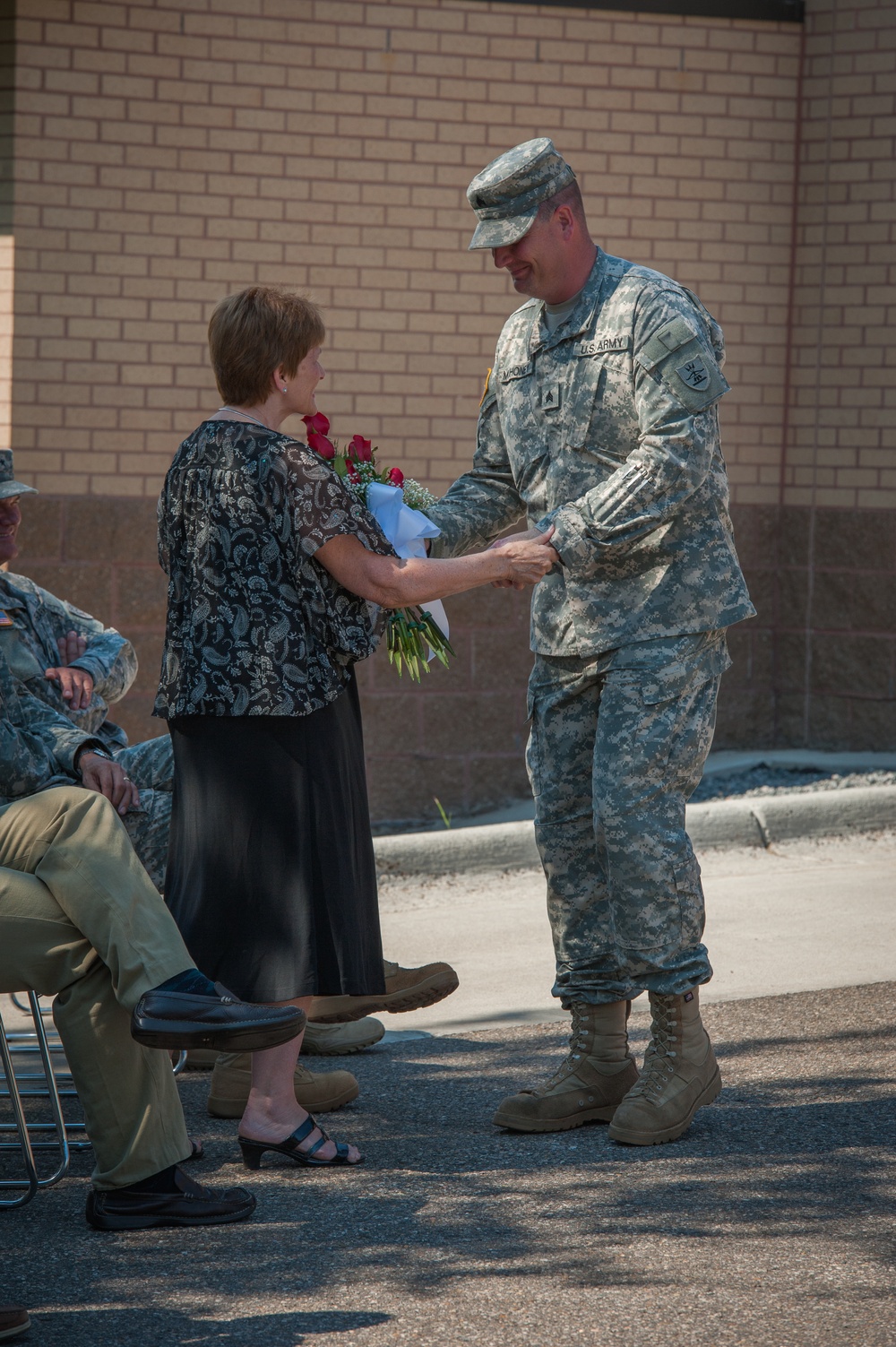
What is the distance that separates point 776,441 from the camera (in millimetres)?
8742

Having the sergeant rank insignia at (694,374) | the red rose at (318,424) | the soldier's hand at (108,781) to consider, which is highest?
the sergeant rank insignia at (694,374)

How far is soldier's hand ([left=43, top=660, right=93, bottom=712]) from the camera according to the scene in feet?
15.6

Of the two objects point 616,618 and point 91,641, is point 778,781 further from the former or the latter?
point 616,618

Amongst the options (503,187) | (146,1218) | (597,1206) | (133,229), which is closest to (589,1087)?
(597,1206)

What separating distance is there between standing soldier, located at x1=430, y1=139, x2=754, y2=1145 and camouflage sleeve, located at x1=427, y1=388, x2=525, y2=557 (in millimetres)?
202

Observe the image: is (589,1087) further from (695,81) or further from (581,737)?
(695,81)

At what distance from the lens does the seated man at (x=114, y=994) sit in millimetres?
3352

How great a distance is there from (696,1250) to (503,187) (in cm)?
242

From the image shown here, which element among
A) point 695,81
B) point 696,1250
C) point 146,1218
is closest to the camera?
point 696,1250

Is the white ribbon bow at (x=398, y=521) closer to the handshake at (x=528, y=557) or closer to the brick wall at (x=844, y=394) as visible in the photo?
the handshake at (x=528, y=557)

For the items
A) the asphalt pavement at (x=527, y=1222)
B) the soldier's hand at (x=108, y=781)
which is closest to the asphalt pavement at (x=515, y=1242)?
the asphalt pavement at (x=527, y=1222)

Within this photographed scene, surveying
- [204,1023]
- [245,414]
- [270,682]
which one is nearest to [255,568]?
[270,682]

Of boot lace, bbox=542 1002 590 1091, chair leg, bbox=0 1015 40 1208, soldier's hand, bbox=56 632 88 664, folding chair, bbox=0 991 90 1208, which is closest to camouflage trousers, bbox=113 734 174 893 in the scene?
soldier's hand, bbox=56 632 88 664

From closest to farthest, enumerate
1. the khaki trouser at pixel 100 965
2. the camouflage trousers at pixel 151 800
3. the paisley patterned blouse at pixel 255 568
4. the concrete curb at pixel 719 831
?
the khaki trouser at pixel 100 965, the paisley patterned blouse at pixel 255 568, the camouflage trousers at pixel 151 800, the concrete curb at pixel 719 831
